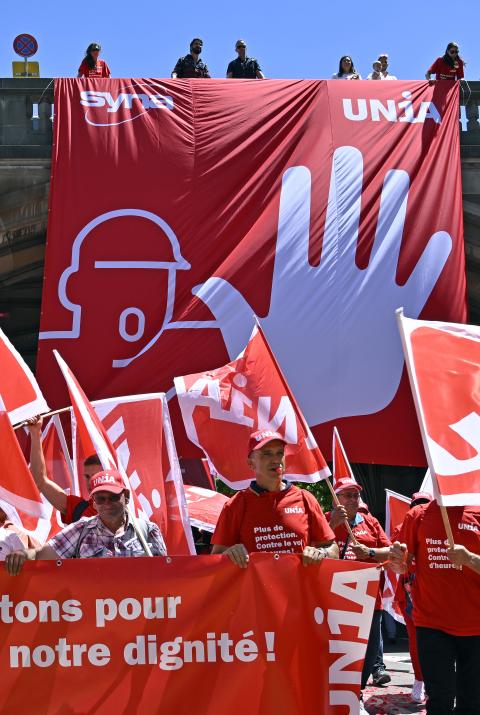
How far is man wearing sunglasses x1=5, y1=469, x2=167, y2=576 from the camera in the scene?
516 centimetres

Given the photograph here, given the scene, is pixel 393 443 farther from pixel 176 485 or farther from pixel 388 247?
pixel 176 485

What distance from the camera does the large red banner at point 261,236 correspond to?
40.8 ft

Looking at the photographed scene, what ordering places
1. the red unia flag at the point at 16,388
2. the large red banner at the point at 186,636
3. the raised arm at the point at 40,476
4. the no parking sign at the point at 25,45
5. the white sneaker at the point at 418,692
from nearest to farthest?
the large red banner at the point at 186,636, the red unia flag at the point at 16,388, the raised arm at the point at 40,476, the white sneaker at the point at 418,692, the no parking sign at the point at 25,45

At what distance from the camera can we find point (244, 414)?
23.9ft

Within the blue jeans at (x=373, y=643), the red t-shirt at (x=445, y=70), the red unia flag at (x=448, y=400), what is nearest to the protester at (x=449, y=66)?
the red t-shirt at (x=445, y=70)

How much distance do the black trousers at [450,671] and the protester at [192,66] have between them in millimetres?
9609

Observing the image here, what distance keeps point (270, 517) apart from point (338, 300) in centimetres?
741

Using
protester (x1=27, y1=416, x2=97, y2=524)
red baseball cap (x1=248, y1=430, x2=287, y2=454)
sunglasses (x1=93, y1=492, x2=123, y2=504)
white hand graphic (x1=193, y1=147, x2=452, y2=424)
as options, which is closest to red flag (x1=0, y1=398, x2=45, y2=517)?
sunglasses (x1=93, y1=492, x2=123, y2=504)

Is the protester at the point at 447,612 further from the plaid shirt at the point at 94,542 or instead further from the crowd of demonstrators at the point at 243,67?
the crowd of demonstrators at the point at 243,67

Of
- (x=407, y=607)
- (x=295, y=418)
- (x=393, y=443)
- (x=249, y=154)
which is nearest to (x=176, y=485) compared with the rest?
(x=295, y=418)

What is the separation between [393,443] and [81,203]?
171 inches

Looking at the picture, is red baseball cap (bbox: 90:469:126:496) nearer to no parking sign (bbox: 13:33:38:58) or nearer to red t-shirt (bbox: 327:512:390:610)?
red t-shirt (bbox: 327:512:390:610)

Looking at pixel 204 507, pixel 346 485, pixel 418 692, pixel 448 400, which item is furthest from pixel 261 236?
pixel 448 400

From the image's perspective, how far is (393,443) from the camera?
1242 centimetres
